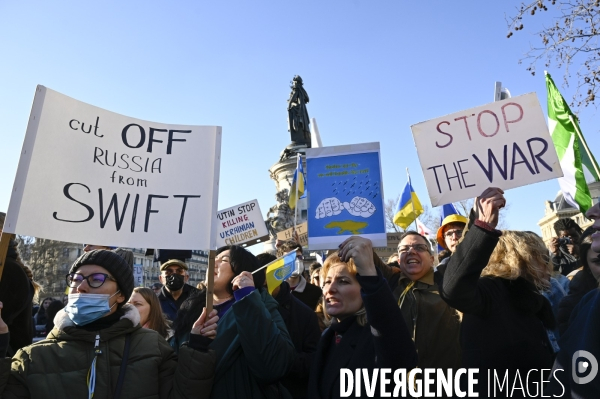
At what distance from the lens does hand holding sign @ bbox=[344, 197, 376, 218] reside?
4.91m

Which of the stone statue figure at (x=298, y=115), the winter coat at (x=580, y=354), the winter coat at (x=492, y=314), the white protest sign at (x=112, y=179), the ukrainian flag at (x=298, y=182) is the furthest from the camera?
the stone statue figure at (x=298, y=115)

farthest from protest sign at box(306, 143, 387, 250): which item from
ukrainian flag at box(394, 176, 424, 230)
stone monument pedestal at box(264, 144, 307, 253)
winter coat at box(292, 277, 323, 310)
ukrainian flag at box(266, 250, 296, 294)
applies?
stone monument pedestal at box(264, 144, 307, 253)

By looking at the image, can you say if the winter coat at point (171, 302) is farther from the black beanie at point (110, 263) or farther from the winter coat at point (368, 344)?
the winter coat at point (368, 344)

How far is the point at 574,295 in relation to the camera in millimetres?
3387

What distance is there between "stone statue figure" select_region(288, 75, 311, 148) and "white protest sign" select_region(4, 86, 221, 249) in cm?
2395

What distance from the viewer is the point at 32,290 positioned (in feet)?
12.8

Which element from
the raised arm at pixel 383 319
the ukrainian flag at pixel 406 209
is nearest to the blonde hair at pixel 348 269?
the raised arm at pixel 383 319

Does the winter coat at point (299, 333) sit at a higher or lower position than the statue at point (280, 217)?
lower

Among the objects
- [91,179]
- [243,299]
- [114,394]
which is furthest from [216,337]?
[91,179]

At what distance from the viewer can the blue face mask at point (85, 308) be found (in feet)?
8.63

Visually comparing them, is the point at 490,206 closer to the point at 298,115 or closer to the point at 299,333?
the point at 299,333

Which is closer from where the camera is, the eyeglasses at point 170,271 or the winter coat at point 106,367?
the winter coat at point 106,367

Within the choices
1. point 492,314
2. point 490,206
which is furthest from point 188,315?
point 490,206

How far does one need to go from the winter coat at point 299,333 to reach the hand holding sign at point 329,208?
107 centimetres
